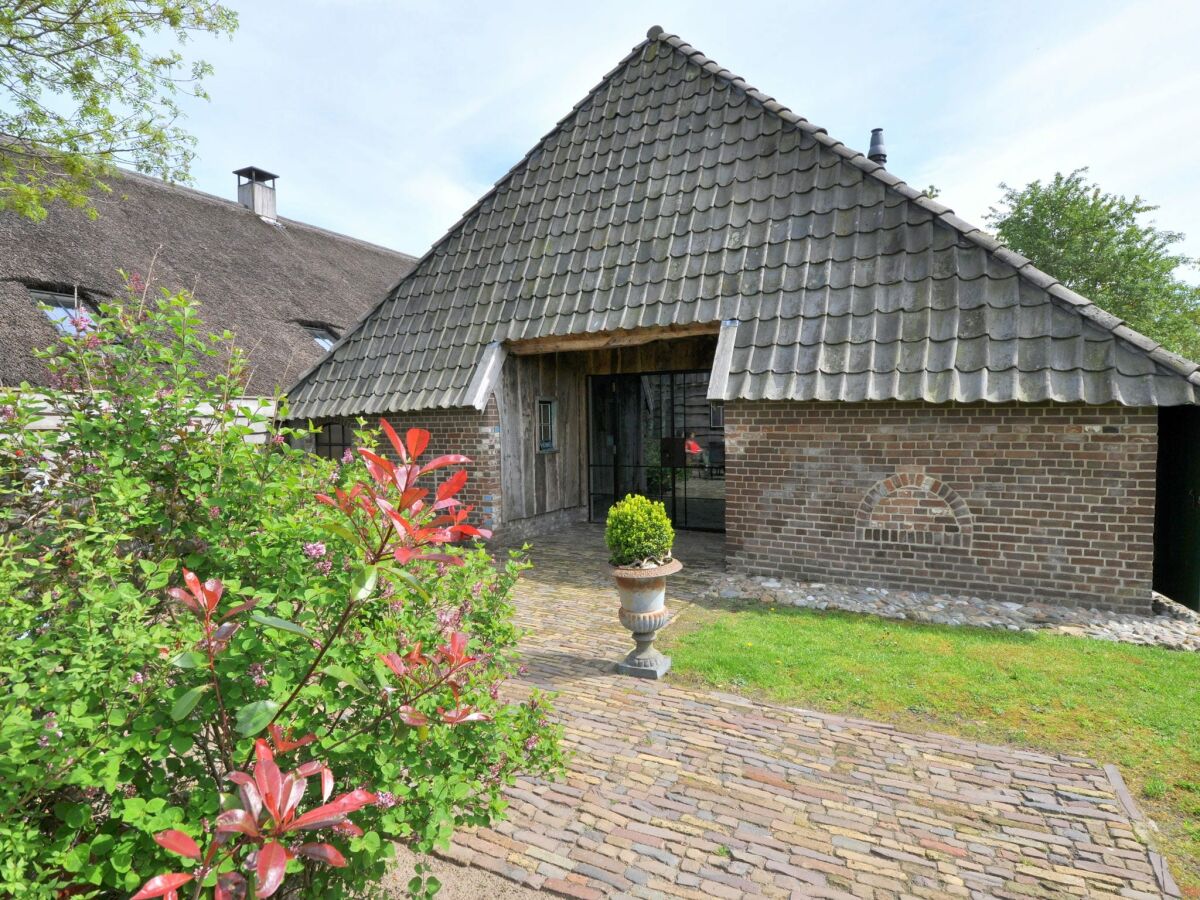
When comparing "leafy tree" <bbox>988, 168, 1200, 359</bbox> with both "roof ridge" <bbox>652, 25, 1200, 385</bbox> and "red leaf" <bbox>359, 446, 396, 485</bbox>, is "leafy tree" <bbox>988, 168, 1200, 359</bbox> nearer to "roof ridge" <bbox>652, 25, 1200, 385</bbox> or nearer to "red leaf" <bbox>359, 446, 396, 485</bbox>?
"roof ridge" <bbox>652, 25, 1200, 385</bbox>

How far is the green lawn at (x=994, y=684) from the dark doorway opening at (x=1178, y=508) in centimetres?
137

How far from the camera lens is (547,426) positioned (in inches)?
418

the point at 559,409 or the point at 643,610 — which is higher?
the point at 559,409

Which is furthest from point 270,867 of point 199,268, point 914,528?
point 199,268

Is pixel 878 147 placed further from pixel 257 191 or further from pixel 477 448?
pixel 257 191

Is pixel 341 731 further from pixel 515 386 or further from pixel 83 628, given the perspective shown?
pixel 515 386

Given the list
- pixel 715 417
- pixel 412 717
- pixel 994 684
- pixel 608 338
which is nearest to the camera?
pixel 412 717

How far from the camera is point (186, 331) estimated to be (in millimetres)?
2406

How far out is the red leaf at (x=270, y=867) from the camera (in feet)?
3.99

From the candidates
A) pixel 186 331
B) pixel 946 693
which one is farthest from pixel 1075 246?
pixel 186 331

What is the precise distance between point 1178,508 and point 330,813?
8.01 m

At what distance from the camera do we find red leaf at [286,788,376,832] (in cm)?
129

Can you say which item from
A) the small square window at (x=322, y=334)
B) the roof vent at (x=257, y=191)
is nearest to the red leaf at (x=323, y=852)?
the small square window at (x=322, y=334)

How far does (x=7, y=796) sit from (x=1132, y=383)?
760 centimetres
